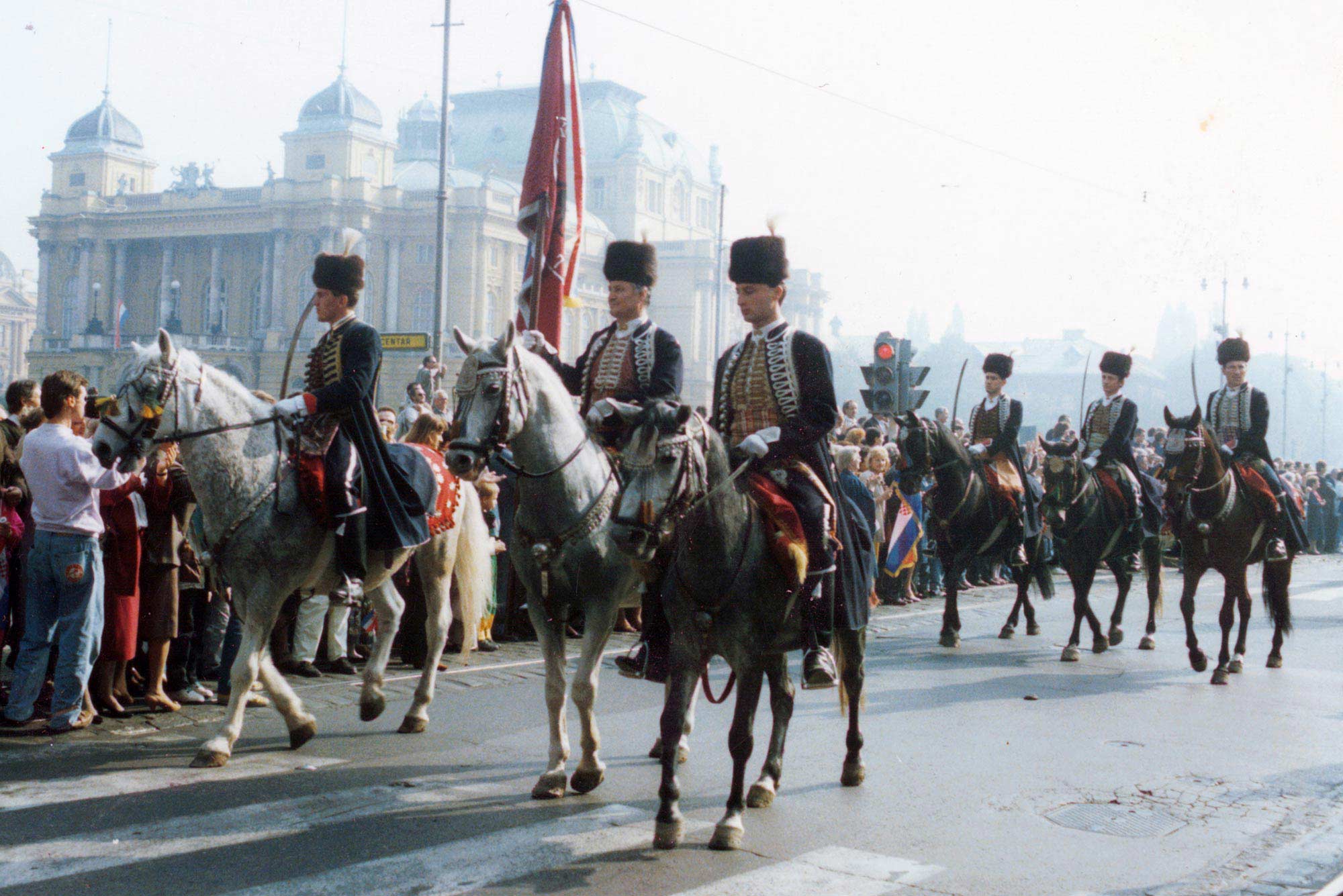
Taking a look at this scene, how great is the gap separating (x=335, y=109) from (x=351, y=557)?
92.5 metres

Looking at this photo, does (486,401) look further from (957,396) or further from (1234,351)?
(1234,351)

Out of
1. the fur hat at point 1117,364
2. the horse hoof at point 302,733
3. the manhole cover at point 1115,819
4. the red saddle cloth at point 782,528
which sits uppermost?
the fur hat at point 1117,364

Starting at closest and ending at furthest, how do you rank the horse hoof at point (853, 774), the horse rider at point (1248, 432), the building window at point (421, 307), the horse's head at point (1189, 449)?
1. the horse hoof at point (853, 774)
2. the horse's head at point (1189, 449)
3. the horse rider at point (1248, 432)
4. the building window at point (421, 307)

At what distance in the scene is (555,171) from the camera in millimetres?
11812

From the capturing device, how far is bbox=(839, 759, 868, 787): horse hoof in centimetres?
712

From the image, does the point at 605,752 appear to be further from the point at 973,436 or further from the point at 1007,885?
the point at 973,436

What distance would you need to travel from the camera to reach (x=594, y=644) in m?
6.87

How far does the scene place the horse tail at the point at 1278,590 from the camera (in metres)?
11.9

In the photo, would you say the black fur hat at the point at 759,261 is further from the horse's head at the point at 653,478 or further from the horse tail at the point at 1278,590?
the horse tail at the point at 1278,590

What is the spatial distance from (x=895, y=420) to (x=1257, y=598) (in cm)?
983

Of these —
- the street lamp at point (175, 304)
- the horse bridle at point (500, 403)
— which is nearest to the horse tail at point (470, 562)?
the horse bridle at point (500, 403)

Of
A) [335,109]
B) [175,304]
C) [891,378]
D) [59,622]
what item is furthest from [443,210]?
[175,304]

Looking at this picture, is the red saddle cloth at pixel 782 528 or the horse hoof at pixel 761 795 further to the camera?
the horse hoof at pixel 761 795

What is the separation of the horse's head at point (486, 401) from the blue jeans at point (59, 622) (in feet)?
9.67
